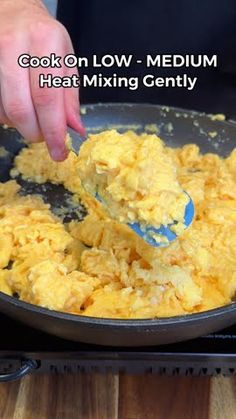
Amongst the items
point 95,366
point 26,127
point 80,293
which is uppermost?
point 26,127

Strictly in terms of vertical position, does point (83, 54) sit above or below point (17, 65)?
above

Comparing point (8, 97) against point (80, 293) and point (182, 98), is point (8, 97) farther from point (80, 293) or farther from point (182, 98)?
point (182, 98)

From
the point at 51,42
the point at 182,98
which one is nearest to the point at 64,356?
the point at 51,42

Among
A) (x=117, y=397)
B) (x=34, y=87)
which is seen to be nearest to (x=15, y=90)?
(x=34, y=87)

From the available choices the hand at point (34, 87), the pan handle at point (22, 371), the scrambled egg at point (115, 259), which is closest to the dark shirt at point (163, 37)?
the scrambled egg at point (115, 259)

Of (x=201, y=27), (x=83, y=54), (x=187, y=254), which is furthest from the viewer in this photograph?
(x=83, y=54)

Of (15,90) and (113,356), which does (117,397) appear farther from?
(15,90)
